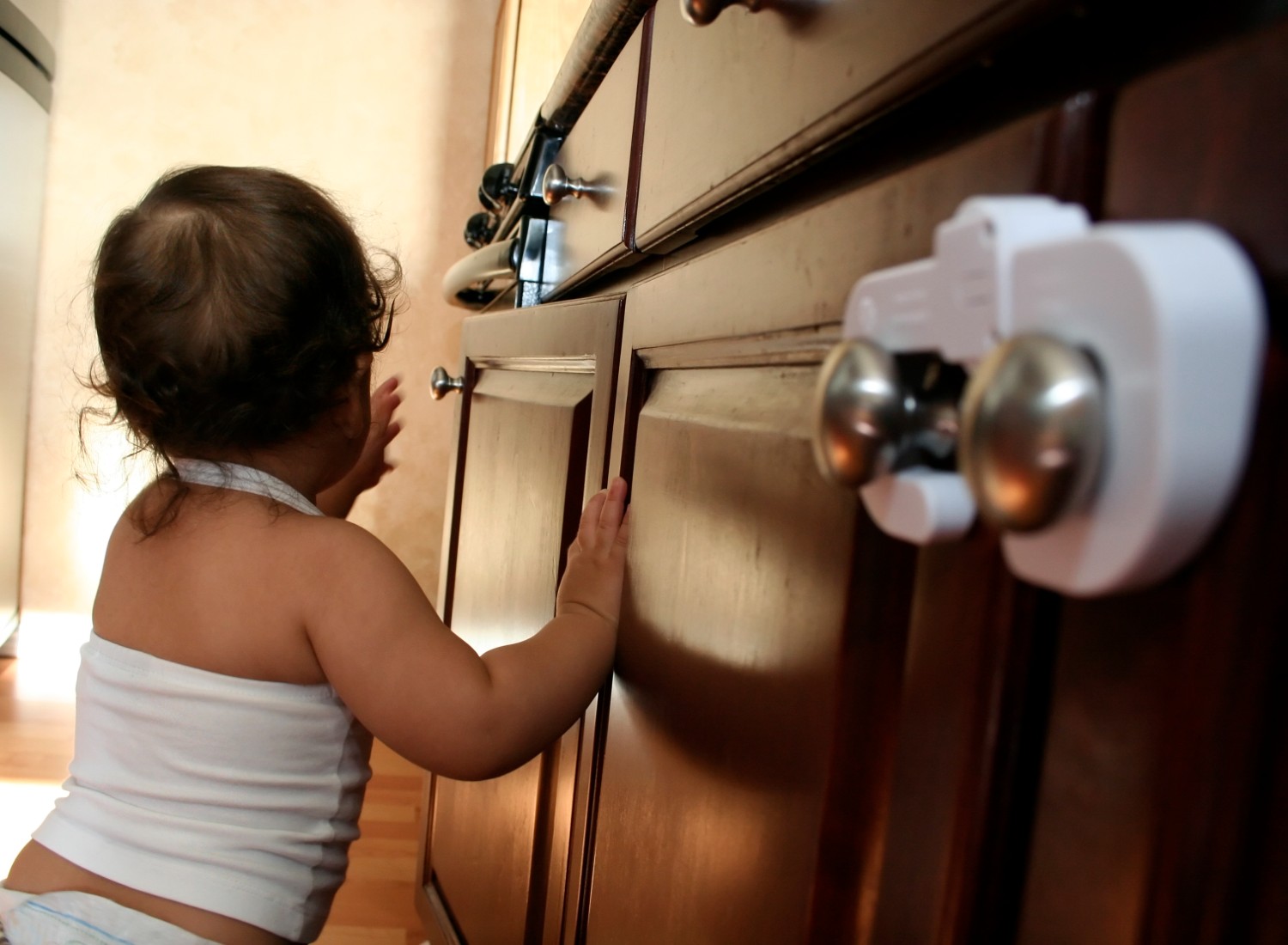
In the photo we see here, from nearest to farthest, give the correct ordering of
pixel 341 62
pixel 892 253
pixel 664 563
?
pixel 892 253 → pixel 664 563 → pixel 341 62

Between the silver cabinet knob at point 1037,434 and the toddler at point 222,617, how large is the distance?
544mm

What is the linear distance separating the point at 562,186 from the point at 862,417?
0.65m

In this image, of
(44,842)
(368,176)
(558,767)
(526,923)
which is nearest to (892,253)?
(558,767)

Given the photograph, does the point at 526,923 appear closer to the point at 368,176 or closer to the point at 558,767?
the point at 558,767

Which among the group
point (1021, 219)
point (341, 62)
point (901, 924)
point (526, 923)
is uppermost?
point (341, 62)

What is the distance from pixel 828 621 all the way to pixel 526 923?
53cm

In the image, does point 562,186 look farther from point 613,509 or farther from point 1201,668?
point 1201,668

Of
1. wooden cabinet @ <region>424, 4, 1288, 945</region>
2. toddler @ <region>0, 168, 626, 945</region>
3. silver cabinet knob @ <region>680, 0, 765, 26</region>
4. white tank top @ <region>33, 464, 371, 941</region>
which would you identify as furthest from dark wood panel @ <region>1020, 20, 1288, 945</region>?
white tank top @ <region>33, 464, 371, 941</region>

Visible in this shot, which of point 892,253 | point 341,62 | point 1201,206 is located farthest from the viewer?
point 341,62

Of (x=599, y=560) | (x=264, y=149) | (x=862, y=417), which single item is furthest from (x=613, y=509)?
(x=264, y=149)

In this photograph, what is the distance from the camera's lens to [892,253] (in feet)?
0.96

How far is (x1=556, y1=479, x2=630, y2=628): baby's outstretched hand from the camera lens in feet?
1.94

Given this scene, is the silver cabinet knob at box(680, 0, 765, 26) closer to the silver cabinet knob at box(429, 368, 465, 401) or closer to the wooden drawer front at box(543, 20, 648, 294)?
the wooden drawer front at box(543, 20, 648, 294)

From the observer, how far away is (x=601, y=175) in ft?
2.45
